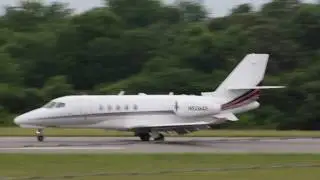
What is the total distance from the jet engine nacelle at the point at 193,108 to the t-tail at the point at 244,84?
53.3 inches

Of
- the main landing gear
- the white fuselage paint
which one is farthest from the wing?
the main landing gear

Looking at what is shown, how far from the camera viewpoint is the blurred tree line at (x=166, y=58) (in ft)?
251

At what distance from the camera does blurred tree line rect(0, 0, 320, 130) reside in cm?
7656

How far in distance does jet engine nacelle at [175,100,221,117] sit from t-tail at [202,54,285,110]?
53.3 inches

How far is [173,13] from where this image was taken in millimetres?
121625
